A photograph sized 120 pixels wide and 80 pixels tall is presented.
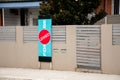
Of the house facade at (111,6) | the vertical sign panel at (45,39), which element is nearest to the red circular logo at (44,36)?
the vertical sign panel at (45,39)

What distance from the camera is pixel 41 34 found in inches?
504

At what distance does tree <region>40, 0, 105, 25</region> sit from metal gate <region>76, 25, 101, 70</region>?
240 cm

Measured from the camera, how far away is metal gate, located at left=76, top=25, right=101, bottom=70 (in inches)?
464

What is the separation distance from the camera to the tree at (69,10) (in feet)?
47.1

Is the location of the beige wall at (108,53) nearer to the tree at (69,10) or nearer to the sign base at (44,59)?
the sign base at (44,59)

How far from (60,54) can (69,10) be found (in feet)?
9.51

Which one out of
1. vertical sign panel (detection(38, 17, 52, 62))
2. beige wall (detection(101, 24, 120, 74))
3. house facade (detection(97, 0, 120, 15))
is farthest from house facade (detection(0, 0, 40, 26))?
beige wall (detection(101, 24, 120, 74))

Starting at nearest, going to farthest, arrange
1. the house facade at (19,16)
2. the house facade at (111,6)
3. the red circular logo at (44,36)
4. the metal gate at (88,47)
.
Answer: the metal gate at (88,47) → the red circular logo at (44,36) → the house facade at (111,6) → the house facade at (19,16)

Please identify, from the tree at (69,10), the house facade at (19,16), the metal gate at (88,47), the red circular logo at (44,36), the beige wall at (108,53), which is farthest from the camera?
the house facade at (19,16)

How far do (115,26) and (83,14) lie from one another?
12.3 feet

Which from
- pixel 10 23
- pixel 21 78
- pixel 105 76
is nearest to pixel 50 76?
pixel 21 78

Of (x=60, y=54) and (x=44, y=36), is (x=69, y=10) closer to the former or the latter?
(x=44, y=36)

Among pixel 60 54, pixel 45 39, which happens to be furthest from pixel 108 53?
pixel 45 39

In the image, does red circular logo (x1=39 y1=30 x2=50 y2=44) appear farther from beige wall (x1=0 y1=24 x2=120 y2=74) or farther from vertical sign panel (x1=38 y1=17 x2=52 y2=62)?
beige wall (x1=0 y1=24 x2=120 y2=74)
